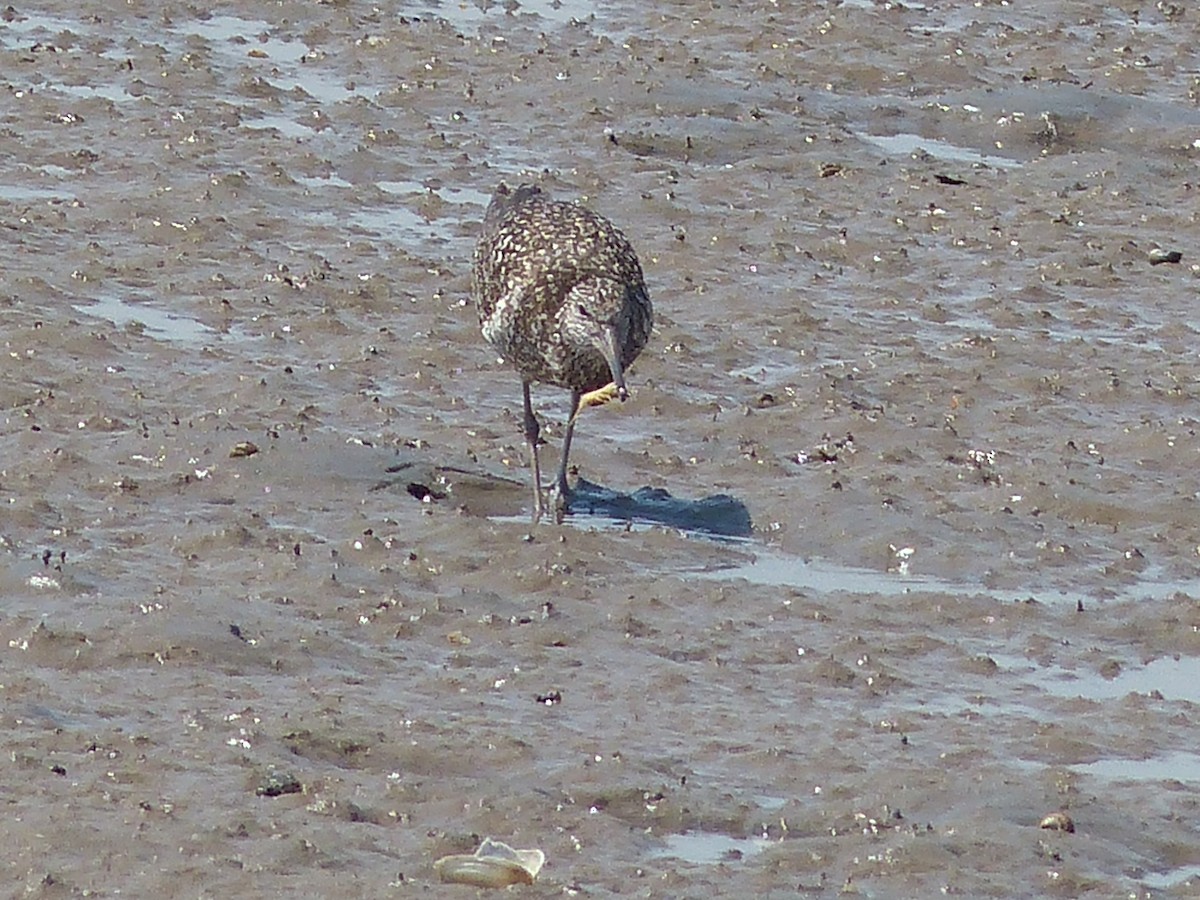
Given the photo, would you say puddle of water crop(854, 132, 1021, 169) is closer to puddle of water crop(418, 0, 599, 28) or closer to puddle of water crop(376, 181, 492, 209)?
puddle of water crop(376, 181, 492, 209)

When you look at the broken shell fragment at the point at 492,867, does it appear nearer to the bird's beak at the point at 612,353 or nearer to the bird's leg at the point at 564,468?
the bird's beak at the point at 612,353

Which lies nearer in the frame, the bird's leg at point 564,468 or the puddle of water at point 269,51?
the bird's leg at point 564,468

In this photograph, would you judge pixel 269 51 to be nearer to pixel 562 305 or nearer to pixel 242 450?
pixel 242 450

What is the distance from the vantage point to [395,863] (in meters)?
6.30

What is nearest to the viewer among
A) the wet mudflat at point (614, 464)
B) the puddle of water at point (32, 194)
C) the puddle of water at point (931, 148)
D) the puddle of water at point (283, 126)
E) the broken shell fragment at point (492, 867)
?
the broken shell fragment at point (492, 867)

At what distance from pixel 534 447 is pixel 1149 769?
286cm

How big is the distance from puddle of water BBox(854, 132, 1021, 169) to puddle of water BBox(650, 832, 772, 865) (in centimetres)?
731

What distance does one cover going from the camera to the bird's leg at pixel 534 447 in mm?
9156

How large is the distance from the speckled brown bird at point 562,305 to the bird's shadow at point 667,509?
116mm

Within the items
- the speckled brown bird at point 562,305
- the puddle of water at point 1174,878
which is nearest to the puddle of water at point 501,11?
the speckled brown bird at point 562,305

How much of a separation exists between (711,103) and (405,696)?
7055mm

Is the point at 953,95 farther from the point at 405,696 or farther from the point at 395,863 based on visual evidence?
the point at 395,863

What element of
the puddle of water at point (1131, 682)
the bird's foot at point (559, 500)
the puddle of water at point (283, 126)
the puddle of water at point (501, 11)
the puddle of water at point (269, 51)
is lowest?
the bird's foot at point (559, 500)

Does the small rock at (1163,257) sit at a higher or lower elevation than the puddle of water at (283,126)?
higher
